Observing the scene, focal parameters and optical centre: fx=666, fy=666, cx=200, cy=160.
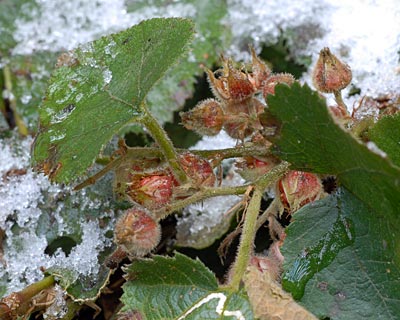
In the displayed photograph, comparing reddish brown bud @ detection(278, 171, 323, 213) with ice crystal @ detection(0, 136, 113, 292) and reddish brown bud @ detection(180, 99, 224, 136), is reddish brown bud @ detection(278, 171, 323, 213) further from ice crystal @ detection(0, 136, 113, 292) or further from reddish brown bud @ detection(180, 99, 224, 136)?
ice crystal @ detection(0, 136, 113, 292)

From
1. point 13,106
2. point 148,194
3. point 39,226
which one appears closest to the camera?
point 148,194

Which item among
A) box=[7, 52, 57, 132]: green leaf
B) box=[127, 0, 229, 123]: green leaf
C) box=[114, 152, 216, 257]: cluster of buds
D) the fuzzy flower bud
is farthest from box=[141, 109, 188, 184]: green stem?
box=[7, 52, 57, 132]: green leaf

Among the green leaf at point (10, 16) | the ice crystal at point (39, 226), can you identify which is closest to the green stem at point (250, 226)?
the ice crystal at point (39, 226)

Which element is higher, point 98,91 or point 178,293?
point 98,91

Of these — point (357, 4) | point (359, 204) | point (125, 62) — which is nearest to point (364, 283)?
point (359, 204)

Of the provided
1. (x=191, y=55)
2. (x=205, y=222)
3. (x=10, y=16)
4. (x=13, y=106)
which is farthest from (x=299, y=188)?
(x=10, y=16)

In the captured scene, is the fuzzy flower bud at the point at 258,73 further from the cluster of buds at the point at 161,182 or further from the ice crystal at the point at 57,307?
the ice crystal at the point at 57,307

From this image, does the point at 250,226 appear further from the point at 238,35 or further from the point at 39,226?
the point at 238,35
